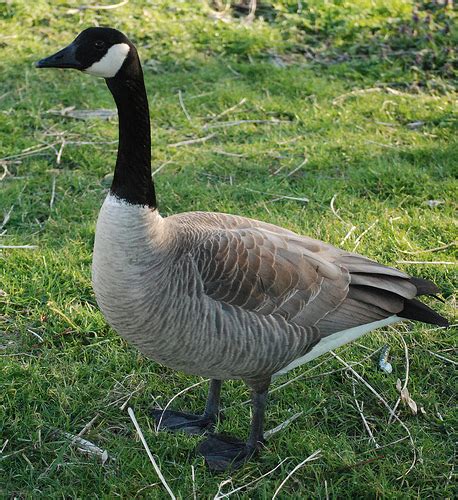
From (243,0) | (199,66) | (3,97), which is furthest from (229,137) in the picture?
(243,0)

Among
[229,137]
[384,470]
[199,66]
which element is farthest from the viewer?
[199,66]

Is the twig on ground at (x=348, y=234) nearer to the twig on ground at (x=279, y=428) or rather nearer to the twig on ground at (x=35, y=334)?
the twig on ground at (x=279, y=428)

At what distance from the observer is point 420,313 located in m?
3.04

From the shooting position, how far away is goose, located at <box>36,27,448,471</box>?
2.65 m

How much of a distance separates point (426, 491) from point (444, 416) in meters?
0.44

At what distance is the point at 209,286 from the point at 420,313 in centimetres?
94

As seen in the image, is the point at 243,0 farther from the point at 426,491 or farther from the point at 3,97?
the point at 426,491

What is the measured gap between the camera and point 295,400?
10.7ft

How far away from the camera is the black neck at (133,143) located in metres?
2.66

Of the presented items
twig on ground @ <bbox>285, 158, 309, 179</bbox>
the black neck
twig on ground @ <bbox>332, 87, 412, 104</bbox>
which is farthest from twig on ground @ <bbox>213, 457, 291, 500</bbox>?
twig on ground @ <bbox>332, 87, 412, 104</bbox>

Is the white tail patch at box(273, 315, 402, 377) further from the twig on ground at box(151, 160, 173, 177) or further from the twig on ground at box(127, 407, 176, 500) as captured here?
the twig on ground at box(151, 160, 173, 177)

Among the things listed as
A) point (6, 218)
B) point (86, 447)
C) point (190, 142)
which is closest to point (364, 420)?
point (86, 447)

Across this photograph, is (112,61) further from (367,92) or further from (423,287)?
(367,92)

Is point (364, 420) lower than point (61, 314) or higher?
lower
